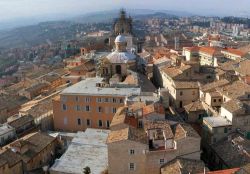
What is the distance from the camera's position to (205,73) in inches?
2111

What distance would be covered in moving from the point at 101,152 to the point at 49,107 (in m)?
16.1

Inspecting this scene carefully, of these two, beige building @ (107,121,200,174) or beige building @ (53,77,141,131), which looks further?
beige building @ (53,77,141,131)

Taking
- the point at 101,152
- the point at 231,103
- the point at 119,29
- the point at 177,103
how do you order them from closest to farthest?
the point at 101,152
the point at 231,103
the point at 177,103
the point at 119,29

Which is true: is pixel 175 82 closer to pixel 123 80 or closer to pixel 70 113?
pixel 123 80

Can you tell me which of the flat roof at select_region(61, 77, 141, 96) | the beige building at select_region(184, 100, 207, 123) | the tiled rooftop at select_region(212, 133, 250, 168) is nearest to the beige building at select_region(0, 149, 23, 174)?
the flat roof at select_region(61, 77, 141, 96)

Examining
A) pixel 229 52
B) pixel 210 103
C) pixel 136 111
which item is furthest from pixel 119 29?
pixel 136 111

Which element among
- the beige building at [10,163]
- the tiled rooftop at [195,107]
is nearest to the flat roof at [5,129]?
the beige building at [10,163]

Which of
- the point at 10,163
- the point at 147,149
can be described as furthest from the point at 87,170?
the point at 10,163

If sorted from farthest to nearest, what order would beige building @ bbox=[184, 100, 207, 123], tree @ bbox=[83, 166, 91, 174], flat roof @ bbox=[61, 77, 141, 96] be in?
beige building @ bbox=[184, 100, 207, 123], flat roof @ bbox=[61, 77, 141, 96], tree @ bbox=[83, 166, 91, 174]

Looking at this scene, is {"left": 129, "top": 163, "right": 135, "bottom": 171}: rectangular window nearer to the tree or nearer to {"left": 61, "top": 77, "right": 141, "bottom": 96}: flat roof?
the tree

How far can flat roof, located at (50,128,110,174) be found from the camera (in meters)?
32.2

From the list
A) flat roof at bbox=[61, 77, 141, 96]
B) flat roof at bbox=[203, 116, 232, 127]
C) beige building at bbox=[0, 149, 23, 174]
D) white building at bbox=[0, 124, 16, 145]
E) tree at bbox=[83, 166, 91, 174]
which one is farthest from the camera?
flat roof at bbox=[61, 77, 141, 96]

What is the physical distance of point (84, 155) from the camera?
34.4 meters

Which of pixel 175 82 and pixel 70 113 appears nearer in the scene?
pixel 70 113
